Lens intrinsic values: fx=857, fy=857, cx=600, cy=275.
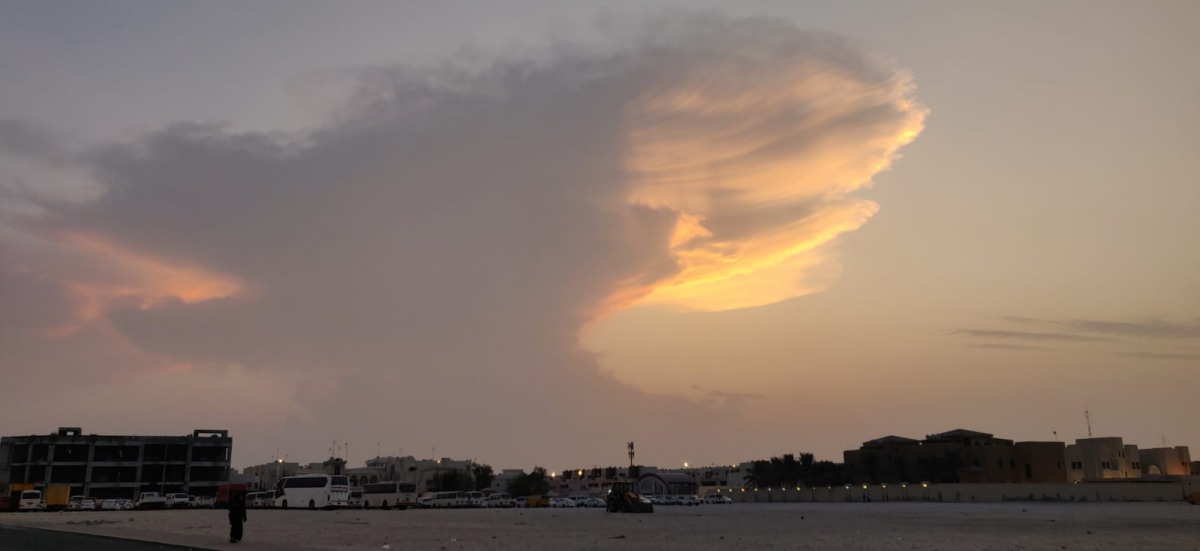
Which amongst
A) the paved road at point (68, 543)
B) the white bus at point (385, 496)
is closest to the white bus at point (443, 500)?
the white bus at point (385, 496)

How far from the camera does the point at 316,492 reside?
301ft

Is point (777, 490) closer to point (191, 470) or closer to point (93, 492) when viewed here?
point (191, 470)

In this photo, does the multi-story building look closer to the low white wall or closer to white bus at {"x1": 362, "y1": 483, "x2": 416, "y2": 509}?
white bus at {"x1": 362, "y1": 483, "x2": 416, "y2": 509}

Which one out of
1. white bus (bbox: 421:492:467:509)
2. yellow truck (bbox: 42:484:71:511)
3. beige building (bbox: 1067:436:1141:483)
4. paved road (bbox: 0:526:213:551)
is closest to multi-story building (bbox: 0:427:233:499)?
yellow truck (bbox: 42:484:71:511)

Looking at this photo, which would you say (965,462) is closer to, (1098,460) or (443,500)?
(1098,460)

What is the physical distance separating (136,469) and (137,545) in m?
140

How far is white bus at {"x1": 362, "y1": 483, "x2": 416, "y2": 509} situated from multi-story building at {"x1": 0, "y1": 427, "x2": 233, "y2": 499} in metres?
62.1

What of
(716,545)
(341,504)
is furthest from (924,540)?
(341,504)

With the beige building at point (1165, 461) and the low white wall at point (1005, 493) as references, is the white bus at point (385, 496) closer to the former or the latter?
the low white wall at point (1005, 493)

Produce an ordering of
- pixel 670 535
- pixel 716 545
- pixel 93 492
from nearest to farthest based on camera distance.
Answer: pixel 716 545, pixel 670 535, pixel 93 492

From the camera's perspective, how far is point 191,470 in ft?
522

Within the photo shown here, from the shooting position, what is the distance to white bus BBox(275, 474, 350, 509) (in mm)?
90812

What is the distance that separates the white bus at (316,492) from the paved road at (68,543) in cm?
5083

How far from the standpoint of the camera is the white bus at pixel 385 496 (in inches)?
4171
